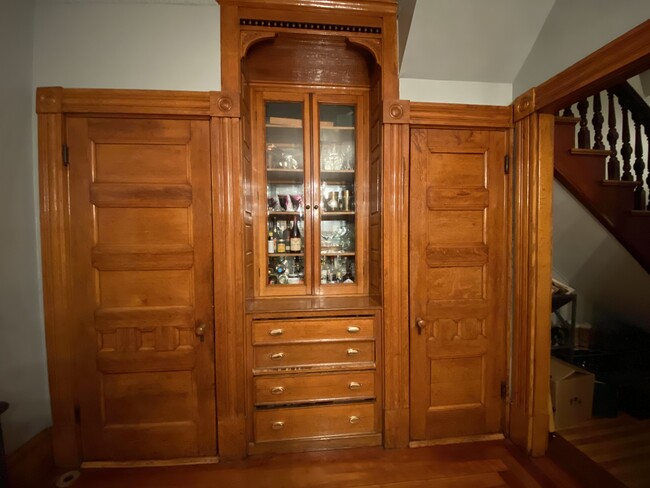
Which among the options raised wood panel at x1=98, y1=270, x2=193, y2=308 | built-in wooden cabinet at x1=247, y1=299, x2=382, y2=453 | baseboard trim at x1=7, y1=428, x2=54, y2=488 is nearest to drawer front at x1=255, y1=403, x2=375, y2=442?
built-in wooden cabinet at x1=247, y1=299, x2=382, y2=453

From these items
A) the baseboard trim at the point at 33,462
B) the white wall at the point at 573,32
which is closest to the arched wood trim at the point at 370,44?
the white wall at the point at 573,32

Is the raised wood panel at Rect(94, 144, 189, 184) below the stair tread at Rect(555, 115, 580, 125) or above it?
below

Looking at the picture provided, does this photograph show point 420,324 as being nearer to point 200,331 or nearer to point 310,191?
point 310,191

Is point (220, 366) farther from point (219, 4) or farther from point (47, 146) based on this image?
point (219, 4)

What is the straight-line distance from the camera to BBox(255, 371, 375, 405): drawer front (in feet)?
5.07

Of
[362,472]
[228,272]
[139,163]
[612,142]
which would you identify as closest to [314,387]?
[362,472]

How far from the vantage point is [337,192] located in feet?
6.23

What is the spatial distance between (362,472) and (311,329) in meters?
0.79

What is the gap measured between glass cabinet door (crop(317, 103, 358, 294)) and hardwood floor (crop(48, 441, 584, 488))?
96 centimetres

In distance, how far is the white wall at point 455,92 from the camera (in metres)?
1.61

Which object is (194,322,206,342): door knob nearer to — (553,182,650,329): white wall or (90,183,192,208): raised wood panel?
(90,183,192,208): raised wood panel

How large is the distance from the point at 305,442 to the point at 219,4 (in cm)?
249

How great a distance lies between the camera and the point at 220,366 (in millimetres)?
1506

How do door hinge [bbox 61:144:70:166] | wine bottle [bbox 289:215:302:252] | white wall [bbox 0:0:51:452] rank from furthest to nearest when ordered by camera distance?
wine bottle [bbox 289:215:302:252], door hinge [bbox 61:144:70:166], white wall [bbox 0:0:51:452]
